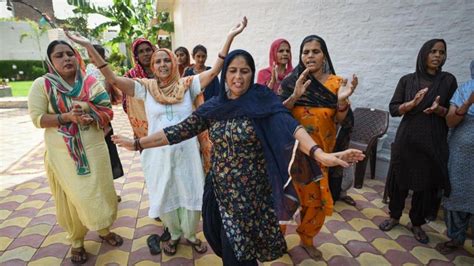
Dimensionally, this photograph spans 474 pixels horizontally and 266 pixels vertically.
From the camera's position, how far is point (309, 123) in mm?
2566

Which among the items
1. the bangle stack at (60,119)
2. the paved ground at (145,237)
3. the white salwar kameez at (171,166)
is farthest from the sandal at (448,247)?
the bangle stack at (60,119)

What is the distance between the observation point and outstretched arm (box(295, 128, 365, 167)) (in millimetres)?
1438

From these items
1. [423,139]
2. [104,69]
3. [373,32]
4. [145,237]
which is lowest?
[145,237]

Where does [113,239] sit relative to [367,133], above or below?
below

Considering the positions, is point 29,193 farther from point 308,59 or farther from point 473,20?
point 473,20

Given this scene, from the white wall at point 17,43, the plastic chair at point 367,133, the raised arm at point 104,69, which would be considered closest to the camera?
the raised arm at point 104,69

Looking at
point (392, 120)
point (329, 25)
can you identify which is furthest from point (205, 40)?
point (392, 120)

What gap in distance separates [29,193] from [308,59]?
420 centimetres

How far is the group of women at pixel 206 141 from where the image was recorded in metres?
1.90

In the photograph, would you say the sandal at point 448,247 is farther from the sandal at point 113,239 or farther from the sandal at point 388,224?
the sandal at point 113,239

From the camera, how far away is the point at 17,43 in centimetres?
2788

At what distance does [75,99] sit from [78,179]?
2.23 feet

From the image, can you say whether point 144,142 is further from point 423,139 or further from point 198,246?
point 423,139

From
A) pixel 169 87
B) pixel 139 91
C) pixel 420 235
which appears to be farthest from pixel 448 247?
pixel 139 91
